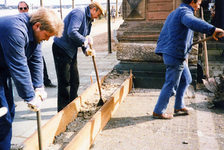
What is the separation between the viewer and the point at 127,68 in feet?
19.9

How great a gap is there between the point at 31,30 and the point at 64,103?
6.05 ft

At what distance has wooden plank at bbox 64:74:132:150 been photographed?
266 centimetres

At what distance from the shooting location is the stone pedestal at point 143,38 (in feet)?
18.9

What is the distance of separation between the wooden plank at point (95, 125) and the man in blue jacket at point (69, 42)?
0.69m

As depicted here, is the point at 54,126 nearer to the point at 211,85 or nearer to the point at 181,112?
the point at 181,112

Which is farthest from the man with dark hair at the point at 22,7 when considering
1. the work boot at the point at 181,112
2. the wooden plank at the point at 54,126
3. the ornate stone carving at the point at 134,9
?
the work boot at the point at 181,112

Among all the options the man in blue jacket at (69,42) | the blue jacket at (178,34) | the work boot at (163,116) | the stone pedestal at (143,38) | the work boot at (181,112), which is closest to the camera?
the blue jacket at (178,34)

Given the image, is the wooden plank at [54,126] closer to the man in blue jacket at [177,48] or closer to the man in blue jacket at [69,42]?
the man in blue jacket at [69,42]

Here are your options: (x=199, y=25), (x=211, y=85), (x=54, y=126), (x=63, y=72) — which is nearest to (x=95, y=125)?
(x=54, y=126)

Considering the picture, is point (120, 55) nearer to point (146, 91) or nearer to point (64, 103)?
point (146, 91)

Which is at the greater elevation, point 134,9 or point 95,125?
point 134,9

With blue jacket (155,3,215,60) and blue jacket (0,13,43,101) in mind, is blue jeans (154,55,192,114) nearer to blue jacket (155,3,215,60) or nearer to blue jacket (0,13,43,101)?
blue jacket (155,3,215,60)

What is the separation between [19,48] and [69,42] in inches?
65.9

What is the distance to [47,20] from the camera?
2217mm
